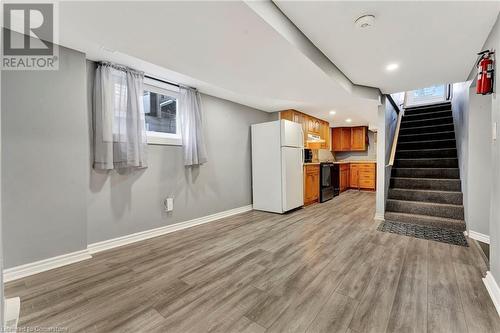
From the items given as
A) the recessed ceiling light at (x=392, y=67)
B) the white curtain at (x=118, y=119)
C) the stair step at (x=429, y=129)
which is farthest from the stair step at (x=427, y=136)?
the white curtain at (x=118, y=119)

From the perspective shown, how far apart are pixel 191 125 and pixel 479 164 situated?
401cm

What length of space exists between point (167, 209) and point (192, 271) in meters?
1.41

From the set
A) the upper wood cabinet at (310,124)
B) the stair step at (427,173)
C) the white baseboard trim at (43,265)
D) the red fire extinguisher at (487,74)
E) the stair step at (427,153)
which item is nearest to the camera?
the red fire extinguisher at (487,74)

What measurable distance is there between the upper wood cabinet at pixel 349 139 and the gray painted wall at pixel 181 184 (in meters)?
3.49

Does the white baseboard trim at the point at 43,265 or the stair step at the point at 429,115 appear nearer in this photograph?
the white baseboard trim at the point at 43,265

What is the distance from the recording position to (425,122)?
5.42 meters

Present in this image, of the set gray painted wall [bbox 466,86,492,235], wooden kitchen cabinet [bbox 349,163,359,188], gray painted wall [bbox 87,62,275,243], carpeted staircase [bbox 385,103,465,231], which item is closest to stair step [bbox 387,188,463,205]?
carpeted staircase [bbox 385,103,465,231]

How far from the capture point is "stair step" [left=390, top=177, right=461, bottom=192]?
12.7 ft

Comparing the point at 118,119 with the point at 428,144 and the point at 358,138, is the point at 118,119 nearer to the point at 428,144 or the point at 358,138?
the point at 428,144

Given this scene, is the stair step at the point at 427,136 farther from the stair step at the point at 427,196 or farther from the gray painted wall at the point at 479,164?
the gray painted wall at the point at 479,164

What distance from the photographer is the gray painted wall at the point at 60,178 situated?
2.18 meters

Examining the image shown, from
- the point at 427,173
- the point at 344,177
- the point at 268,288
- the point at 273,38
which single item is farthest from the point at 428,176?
the point at 273,38

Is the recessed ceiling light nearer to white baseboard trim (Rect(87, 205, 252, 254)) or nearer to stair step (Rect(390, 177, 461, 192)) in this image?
stair step (Rect(390, 177, 461, 192))

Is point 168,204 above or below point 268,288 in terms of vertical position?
above
